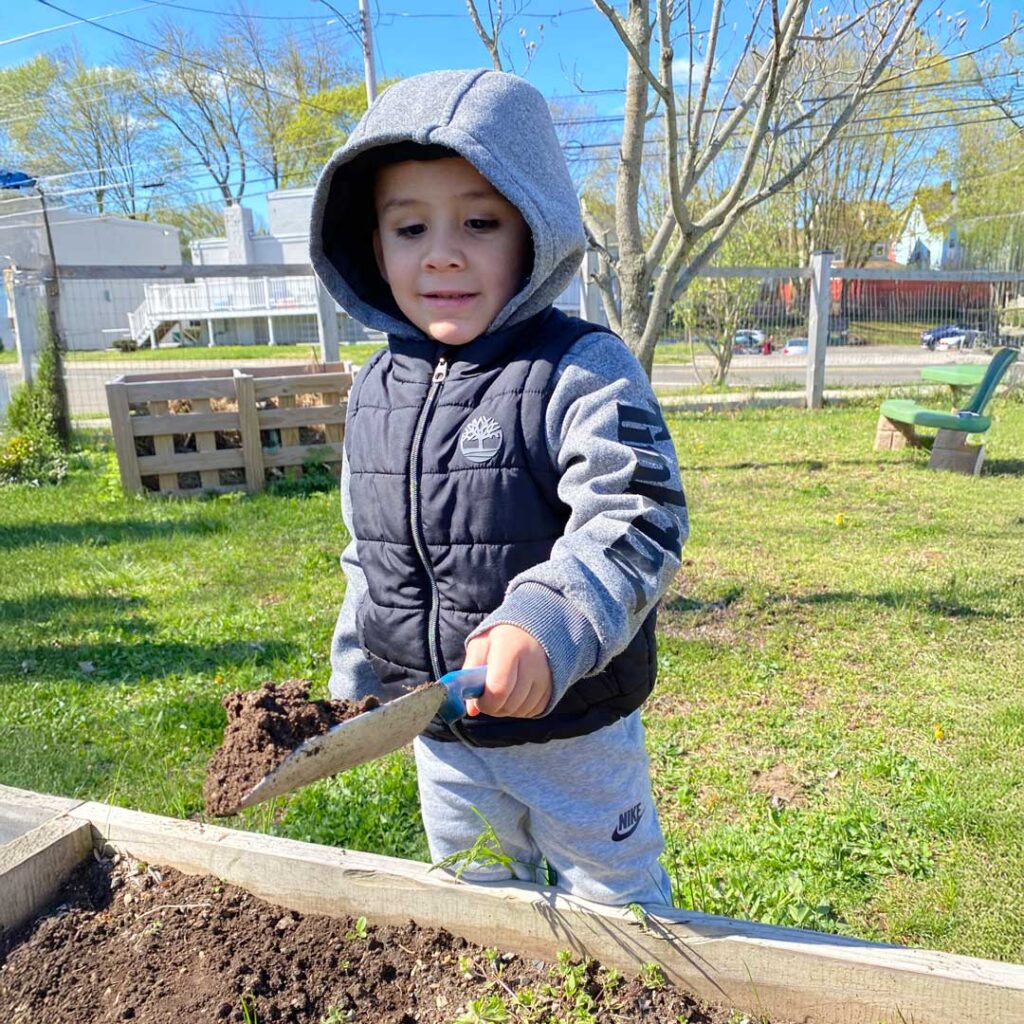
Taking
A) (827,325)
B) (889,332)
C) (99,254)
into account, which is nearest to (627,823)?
(827,325)

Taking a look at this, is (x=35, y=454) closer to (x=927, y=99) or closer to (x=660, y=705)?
(x=660, y=705)

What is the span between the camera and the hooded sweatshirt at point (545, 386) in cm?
118

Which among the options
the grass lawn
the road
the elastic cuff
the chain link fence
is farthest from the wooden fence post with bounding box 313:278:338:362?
the elastic cuff

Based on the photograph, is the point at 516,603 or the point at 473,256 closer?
the point at 516,603

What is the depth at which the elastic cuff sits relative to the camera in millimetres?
1131

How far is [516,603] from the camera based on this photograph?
45.5 inches

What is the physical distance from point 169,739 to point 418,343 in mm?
1992

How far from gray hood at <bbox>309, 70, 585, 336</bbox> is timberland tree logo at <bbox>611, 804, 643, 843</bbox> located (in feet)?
2.97

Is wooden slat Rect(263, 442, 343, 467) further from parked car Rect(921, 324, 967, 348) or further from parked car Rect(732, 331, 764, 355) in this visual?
parked car Rect(921, 324, 967, 348)

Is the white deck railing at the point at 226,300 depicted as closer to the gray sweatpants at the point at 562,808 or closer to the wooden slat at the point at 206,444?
the wooden slat at the point at 206,444

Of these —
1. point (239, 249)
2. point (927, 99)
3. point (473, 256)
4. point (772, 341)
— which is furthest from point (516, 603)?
point (239, 249)

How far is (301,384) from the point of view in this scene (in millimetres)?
6984

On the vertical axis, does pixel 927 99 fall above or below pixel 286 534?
above

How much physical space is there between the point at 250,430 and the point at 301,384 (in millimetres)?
546
